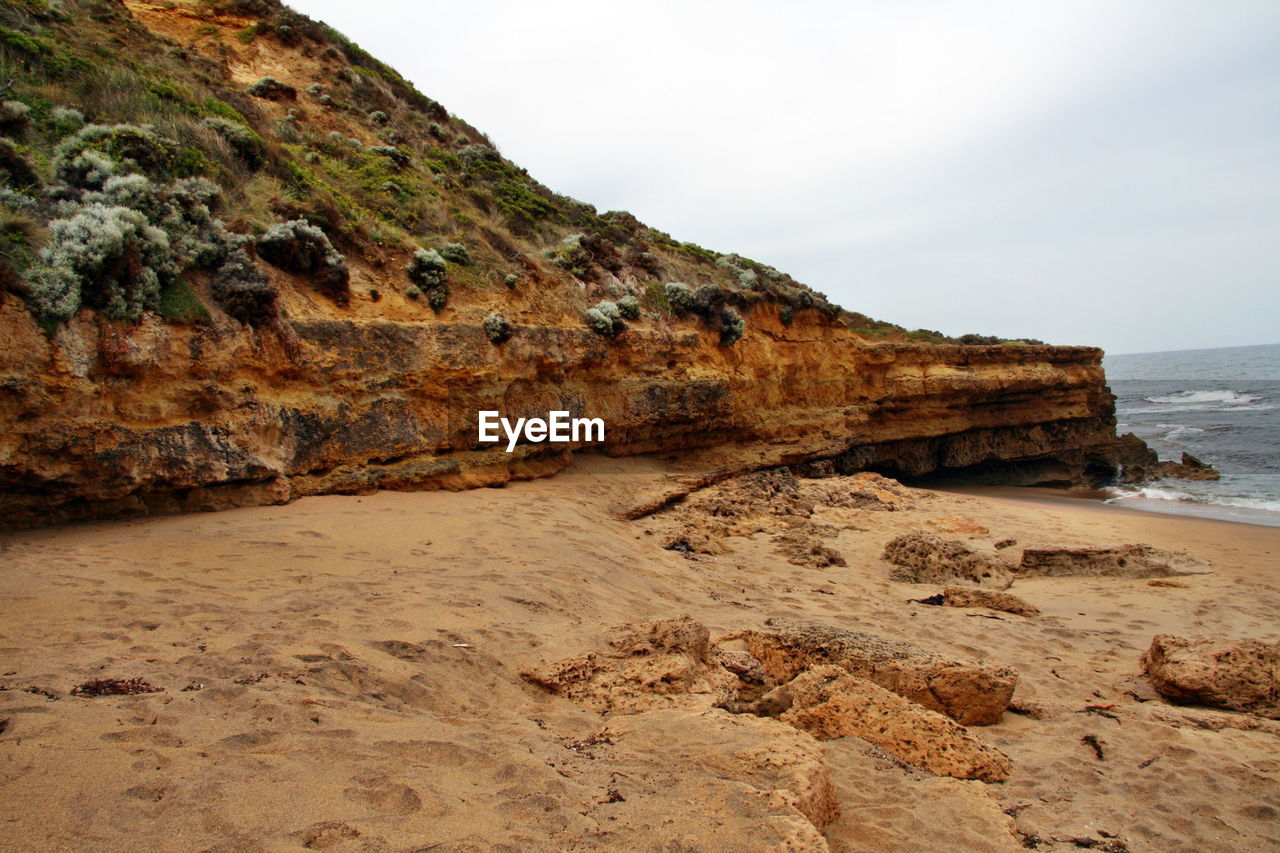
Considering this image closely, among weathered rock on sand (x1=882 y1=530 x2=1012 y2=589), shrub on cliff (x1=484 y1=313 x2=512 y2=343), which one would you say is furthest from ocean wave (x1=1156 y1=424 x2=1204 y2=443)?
shrub on cliff (x1=484 y1=313 x2=512 y2=343)

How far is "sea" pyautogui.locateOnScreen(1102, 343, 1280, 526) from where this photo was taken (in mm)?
17766

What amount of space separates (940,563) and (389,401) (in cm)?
814

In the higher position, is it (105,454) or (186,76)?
(186,76)

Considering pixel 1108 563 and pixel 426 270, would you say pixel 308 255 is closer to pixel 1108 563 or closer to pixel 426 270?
pixel 426 270

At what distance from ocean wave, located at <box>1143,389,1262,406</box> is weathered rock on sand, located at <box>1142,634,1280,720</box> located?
171ft

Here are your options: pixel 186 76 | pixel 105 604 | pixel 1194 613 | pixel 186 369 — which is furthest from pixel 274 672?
pixel 186 76

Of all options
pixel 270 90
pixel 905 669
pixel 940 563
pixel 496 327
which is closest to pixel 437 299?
pixel 496 327

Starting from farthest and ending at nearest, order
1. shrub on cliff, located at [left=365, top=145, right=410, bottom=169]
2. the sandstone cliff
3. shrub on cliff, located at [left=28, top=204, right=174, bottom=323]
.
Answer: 1. shrub on cliff, located at [left=365, top=145, right=410, bottom=169]
2. the sandstone cliff
3. shrub on cliff, located at [left=28, top=204, right=174, bottom=323]

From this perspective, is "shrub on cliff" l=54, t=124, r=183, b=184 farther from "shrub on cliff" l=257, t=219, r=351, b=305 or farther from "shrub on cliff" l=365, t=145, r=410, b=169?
"shrub on cliff" l=365, t=145, r=410, b=169

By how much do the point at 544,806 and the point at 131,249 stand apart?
7850 mm

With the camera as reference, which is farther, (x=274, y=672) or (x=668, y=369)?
(x=668, y=369)

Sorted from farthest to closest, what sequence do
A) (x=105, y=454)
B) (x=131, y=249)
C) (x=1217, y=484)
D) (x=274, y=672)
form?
(x=1217, y=484) < (x=131, y=249) < (x=105, y=454) < (x=274, y=672)

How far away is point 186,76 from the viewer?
42.1ft

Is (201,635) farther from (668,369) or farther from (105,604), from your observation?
(668,369)
